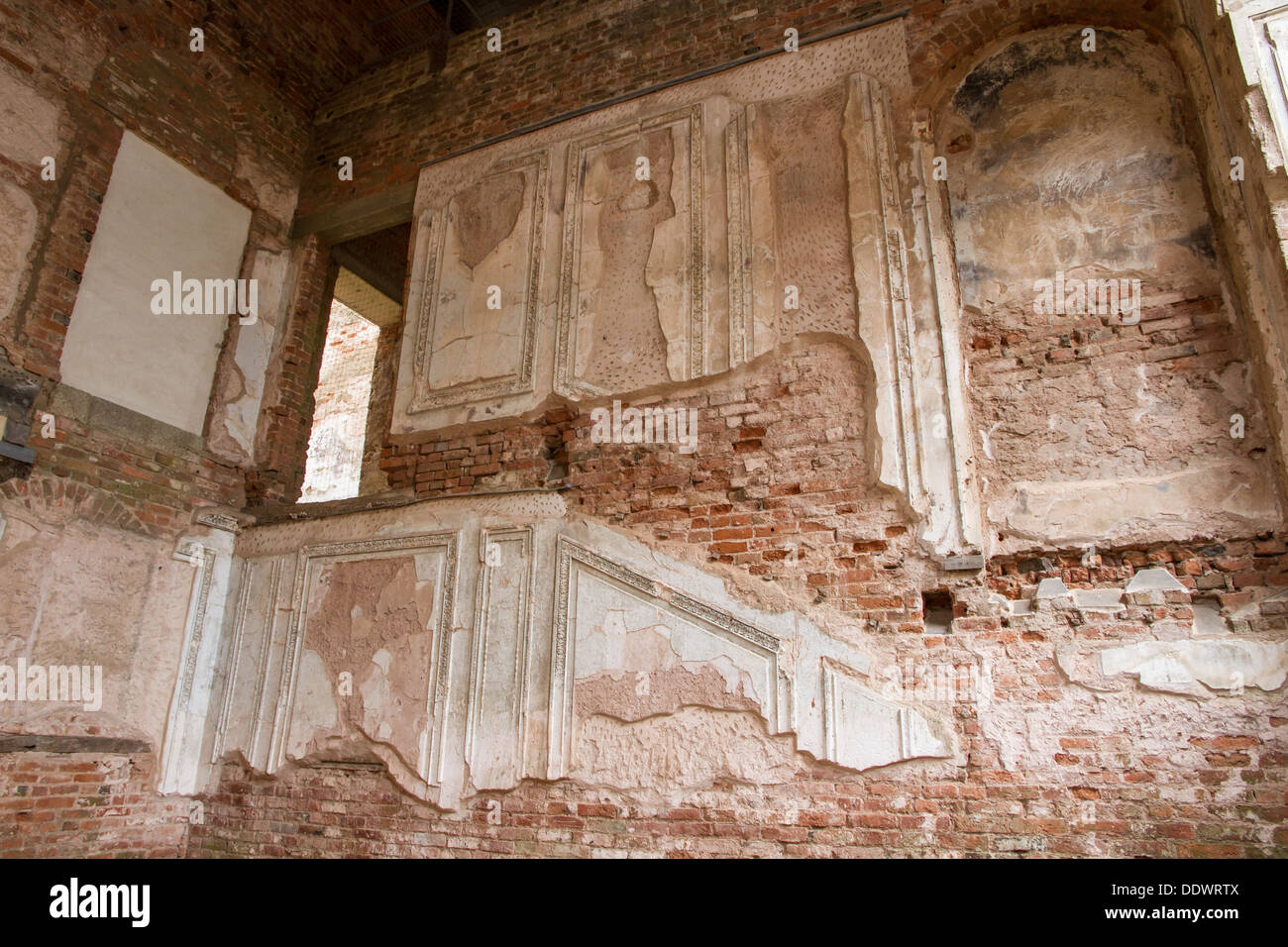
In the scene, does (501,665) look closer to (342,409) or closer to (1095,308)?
(1095,308)

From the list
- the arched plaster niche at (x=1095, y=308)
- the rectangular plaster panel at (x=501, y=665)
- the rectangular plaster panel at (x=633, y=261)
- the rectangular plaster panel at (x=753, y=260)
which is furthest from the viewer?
the rectangular plaster panel at (x=633, y=261)

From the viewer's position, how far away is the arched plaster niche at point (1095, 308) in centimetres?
374

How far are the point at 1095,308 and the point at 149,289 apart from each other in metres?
5.77

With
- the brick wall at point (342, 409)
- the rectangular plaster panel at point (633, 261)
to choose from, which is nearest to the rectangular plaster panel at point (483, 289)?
the rectangular plaster panel at point (633, 261)

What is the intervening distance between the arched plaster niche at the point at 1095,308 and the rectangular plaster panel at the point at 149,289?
16.5ft

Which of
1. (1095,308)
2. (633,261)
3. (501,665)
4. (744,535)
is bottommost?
(501,665)

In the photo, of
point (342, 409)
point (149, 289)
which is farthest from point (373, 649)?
point (342, 409)

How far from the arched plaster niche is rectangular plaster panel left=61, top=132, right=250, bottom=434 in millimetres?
5037

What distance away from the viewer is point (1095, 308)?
4.10 meters

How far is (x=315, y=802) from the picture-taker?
15.7 feet

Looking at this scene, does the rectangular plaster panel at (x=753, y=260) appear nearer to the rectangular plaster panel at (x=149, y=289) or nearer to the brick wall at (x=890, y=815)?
the brick wall at (x=890, y=815)

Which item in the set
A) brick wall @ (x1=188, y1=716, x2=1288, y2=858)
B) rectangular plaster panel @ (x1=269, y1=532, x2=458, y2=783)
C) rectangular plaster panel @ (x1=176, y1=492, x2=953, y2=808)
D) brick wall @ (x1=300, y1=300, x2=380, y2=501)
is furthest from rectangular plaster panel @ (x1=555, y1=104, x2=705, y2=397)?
brick wall @ (x1=300, y1=300, x2=380, y2=501)

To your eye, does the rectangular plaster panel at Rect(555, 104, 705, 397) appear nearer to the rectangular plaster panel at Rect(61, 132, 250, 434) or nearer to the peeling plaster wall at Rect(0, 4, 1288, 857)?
the peeling plaster wall at Rect(0, 4, 1288, 857)

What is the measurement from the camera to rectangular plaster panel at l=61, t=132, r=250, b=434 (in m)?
5.32
